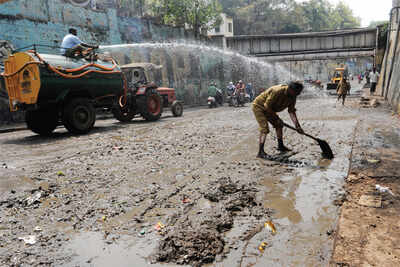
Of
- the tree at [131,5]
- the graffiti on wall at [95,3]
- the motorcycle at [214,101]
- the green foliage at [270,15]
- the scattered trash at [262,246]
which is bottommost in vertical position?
the motorcycle at [214,101]

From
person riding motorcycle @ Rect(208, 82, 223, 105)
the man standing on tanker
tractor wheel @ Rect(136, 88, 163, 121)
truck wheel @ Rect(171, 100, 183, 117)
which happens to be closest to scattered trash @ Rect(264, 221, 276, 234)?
the man standing on tanker

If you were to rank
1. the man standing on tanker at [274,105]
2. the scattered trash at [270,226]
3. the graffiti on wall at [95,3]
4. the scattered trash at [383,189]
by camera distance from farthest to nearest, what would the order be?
1. the graffiti on wall at [95,3]
2. the man standing on tanker at [274,105]
3. the scattered trash at [383,189]
4. the scattered trash at [270,226]

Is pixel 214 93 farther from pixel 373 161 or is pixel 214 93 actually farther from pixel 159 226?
pixel 159 226

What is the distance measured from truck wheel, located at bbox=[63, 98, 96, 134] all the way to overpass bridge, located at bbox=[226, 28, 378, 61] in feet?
90.3

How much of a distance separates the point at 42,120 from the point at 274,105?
6658 millimetres

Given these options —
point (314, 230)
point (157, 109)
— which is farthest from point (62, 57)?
point (314, 230)

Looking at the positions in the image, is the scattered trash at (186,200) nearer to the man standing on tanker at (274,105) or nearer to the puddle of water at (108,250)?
the puddle of water at (108,250)

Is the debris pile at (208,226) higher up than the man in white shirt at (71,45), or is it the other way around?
the man in white shirt at (71,45)

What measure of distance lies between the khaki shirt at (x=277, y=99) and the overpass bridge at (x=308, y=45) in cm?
2984

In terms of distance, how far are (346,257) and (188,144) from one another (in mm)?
4789

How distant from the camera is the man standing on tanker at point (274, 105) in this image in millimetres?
5219

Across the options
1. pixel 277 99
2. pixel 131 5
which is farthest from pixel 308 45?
pixel 277 99

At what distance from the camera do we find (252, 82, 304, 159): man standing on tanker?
5.22 meters

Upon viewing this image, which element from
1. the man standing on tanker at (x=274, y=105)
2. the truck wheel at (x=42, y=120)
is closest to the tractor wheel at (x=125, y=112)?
the truck wheel at (x=42, y=120)
